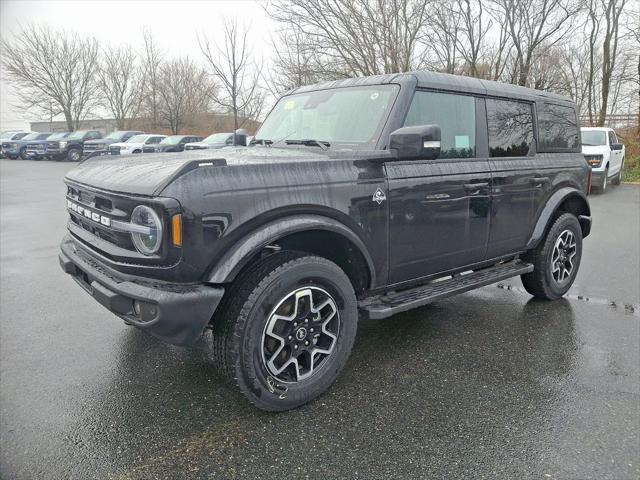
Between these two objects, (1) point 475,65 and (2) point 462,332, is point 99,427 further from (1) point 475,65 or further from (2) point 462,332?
(1) point 475,65

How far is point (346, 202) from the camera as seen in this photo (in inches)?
115

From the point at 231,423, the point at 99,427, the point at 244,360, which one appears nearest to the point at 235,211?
the point at 244,360

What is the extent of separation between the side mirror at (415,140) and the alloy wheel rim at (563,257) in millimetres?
2390

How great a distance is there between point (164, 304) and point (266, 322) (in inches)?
22.9

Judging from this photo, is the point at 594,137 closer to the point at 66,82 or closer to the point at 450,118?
the point at 450,118

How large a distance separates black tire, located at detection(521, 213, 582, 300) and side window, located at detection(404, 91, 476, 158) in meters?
1.41

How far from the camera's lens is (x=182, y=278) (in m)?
2.44

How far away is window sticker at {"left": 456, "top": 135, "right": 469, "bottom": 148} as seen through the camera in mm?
3723

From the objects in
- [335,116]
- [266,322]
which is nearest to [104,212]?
[266,322]

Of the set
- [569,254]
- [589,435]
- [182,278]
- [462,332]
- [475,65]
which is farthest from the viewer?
[475,65]

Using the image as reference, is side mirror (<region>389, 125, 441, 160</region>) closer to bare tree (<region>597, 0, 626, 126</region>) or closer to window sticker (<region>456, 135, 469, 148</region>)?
window sticker (<region>456, 135, 469, 148</region>)

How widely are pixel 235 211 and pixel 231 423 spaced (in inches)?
A: 47.4

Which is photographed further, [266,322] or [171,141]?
[171,141]

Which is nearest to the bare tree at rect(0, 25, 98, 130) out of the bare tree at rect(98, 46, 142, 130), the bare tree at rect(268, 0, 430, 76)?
the bare tree at rect(98, 46, 142, 130)
